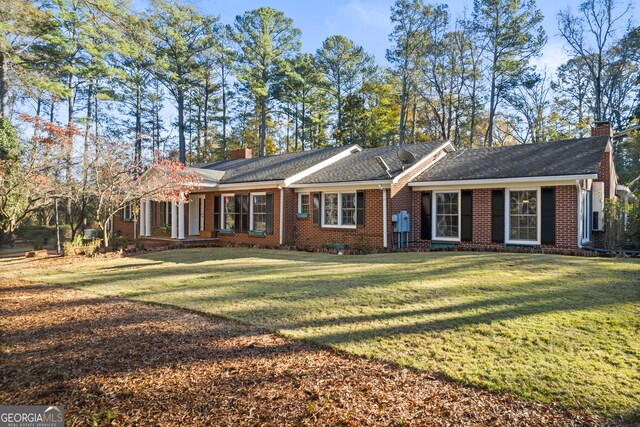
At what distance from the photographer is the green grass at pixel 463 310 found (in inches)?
138

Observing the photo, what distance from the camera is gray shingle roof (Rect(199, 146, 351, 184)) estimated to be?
16812 millimetres

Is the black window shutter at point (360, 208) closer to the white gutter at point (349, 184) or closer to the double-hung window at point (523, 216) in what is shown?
the white gutter at point (349, 184)

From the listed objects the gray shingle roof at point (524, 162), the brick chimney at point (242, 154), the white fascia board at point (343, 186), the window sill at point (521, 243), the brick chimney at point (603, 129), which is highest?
the brick chimney at point (242, 154)

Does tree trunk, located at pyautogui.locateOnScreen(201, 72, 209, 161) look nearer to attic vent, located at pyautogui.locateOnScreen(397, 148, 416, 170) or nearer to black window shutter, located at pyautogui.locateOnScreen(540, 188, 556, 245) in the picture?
attic vent, located at pyautogui.locateOnScreen(397, 148, 416, 170)

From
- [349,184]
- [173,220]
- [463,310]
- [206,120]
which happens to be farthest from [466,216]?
[206,120]

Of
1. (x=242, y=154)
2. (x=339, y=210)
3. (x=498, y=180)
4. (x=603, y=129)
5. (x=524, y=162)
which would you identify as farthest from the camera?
(x=242, y=154)

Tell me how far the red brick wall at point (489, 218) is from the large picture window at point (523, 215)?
588 mm

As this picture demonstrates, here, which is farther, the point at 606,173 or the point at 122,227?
the point at 122,227

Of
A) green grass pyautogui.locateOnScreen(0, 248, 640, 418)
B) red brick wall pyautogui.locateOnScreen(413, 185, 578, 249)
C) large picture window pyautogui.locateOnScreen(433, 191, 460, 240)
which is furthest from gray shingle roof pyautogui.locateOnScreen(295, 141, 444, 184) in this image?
green grass pyautogui.locateOnScreen(0, 248, 640, 418)

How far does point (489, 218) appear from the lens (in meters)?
13.0

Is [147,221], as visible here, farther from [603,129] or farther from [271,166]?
[603,129]

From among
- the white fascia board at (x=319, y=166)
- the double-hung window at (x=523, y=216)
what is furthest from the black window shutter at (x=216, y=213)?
the double-hung window at (x=523, y=216)

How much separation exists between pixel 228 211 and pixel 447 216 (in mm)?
9349

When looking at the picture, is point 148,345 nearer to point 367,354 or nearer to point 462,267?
point 367,354
